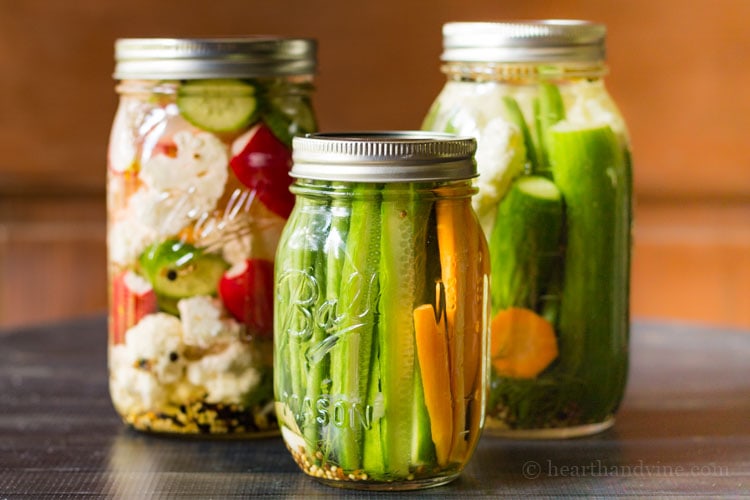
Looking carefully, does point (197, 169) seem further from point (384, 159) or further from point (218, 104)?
point (384, 159)

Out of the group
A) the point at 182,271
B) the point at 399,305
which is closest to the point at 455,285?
the point at 399,305

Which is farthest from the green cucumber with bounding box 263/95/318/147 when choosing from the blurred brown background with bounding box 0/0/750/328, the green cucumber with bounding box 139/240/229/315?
the blurred brown background with bounding box 0/0/750/328

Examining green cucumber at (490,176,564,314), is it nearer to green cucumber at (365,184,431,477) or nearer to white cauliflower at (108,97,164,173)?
green cucumber at (365,184,431,477)

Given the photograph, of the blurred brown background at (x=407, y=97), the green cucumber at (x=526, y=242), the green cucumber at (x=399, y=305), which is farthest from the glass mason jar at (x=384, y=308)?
the blurred brown background at (x=407, y=97)

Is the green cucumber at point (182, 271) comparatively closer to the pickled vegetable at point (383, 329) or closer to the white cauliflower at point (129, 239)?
the white cauliflower at point (129, 239)

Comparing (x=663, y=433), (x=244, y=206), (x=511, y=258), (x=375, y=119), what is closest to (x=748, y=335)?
(x=663, y=433)

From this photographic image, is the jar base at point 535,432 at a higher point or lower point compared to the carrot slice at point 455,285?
lower
